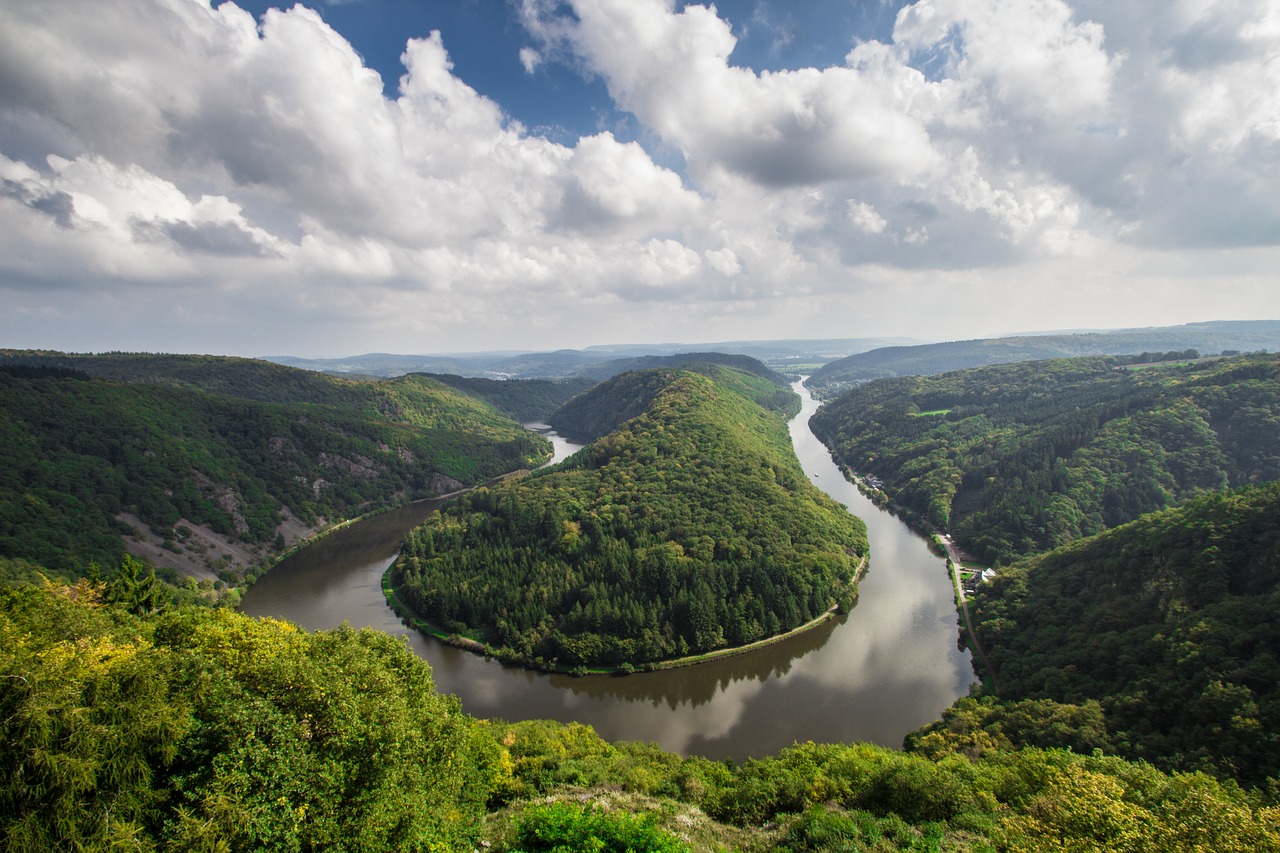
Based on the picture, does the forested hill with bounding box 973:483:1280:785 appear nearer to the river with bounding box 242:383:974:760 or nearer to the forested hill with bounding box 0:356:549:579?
the river with bounding box 242:383:974:760

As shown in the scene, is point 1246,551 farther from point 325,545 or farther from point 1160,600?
point 325,545

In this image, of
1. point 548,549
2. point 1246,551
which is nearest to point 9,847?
point 548,549

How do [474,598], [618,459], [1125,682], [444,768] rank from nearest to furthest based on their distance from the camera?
[444,768], [1125,682], [474,598], [618,459]

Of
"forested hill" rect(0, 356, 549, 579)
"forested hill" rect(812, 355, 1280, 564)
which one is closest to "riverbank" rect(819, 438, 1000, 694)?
"forested hill" rect(812, 355, 1280, 564)

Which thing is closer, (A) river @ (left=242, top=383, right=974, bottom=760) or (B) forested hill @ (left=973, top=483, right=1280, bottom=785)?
(B) forested hill @ (left=973, top=483, right=1280, bottom=785)

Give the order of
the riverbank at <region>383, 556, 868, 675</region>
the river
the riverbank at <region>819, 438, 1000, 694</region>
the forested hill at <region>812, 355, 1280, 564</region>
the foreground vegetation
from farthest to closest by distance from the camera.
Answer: the forested hill at <region>812, 355, 1280, 564</region>
the riverbank at <region>383, 556, 868, 675</region>
the riverbank at <region>819, 438, 1000, 694</region>
the river
the foreground vegetation

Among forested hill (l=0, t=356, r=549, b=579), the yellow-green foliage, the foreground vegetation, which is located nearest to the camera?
the yellow-green foliage
